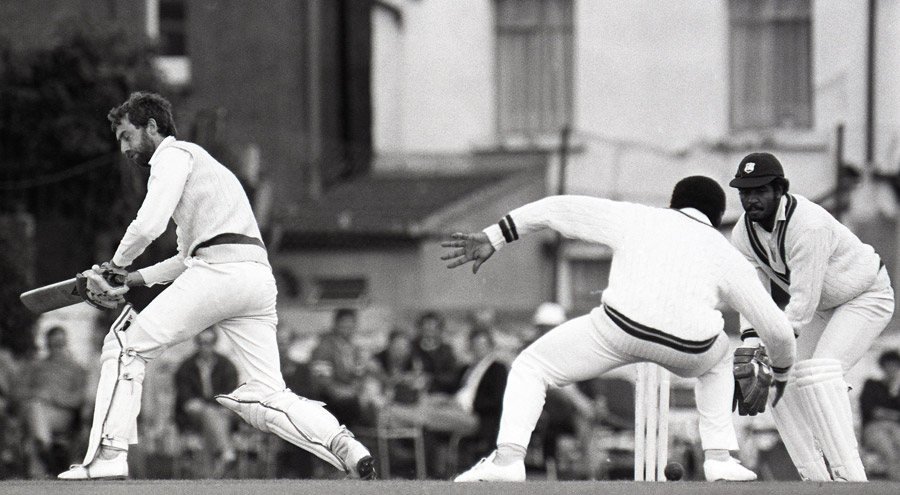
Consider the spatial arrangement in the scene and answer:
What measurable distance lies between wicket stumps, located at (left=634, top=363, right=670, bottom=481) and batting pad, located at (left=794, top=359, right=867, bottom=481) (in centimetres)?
86

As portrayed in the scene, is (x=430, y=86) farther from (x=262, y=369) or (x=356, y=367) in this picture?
(x=262, y=369)

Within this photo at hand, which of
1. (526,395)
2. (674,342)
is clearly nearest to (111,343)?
(526,395)

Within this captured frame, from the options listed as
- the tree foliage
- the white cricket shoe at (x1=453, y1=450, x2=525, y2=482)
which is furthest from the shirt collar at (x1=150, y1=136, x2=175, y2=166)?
the tree foliage

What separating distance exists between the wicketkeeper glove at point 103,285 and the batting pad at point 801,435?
3.72 metres

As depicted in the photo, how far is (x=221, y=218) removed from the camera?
8.38 meters

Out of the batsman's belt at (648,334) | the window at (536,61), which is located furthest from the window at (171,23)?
the batsman's belt at (648,334)

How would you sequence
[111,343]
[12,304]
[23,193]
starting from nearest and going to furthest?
[111,343] → [12,304] → [23,193]

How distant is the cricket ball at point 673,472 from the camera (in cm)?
896

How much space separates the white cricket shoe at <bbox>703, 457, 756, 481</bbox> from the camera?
8.18m

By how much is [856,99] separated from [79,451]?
11.2 m

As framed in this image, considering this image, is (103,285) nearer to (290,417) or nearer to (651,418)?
(290,417)

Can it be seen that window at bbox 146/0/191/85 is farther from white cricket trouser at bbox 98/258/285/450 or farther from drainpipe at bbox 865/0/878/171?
white cricket trouser at bbox 98/258/285/450

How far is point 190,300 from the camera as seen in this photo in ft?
26.9

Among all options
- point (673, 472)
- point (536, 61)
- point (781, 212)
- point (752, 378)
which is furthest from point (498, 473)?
point (536, 61)
